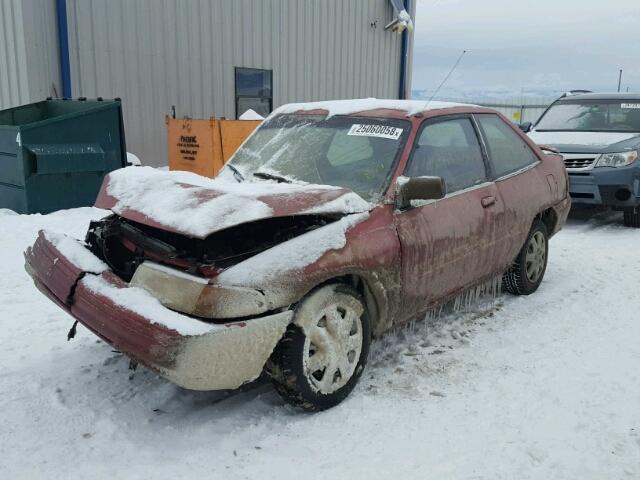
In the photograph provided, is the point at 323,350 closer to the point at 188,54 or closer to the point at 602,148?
the point at 602,148

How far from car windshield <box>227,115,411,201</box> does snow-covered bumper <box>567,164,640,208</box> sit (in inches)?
190

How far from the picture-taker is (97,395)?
313cm

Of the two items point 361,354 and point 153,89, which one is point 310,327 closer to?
point 361,354

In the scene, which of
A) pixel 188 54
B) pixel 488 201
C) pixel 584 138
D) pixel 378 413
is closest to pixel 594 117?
pixel 584 138

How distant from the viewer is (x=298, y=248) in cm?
281

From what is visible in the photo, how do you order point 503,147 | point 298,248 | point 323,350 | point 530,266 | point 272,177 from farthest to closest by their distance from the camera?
point 530,266, point 503,147, point 272,177, point 323,350, point 298,248

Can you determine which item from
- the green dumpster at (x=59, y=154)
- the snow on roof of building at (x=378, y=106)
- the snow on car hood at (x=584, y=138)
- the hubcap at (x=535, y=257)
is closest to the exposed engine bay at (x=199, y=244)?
the snow on roof of building at (x=378, y=106)

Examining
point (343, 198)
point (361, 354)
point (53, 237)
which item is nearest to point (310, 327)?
point (361, 354)

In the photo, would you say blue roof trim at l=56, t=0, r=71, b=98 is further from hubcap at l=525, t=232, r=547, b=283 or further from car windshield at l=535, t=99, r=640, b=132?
hubcap at l=525, t=232, r=547, b=283

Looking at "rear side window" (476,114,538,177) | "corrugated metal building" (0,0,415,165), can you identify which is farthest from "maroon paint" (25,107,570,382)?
"corrugated metal building" (0,0,415,165)

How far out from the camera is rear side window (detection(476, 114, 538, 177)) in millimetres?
4416

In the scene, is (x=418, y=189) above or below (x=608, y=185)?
above

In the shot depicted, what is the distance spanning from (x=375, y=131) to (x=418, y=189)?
0.67 meters

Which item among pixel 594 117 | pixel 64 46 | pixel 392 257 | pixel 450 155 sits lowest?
pixel 392 257
